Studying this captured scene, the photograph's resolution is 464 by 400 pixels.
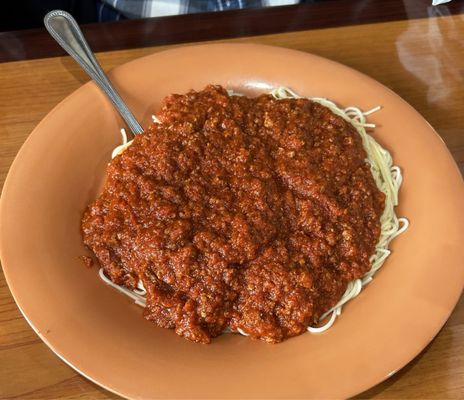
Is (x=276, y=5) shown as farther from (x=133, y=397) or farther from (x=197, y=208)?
(x=133, y=397)

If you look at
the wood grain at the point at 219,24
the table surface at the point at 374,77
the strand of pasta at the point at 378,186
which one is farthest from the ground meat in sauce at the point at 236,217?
the wood grain at the point at 219,24

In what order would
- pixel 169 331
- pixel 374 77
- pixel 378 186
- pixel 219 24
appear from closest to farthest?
pixel 169 331 → pixel 378 186 → pixel 374 77 → pixel 219 24

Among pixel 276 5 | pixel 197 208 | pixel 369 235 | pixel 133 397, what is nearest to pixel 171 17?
pixel 276 5

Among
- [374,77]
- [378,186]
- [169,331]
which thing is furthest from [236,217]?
[374,77]

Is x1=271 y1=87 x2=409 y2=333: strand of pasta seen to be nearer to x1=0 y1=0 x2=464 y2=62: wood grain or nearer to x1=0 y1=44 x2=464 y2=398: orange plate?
x1=0 y1=44 x2=464 y2=398: orange plate

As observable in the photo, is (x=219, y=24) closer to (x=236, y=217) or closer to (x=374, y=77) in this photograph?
(x=374, y=77)

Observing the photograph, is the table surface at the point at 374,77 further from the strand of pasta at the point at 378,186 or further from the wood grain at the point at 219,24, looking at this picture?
the strand of pasta at the point at 378,186
